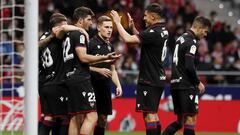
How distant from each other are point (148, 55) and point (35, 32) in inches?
134

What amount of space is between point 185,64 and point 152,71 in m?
0.64

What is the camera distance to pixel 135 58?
1856 centimetres

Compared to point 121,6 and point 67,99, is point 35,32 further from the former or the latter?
point 121,6

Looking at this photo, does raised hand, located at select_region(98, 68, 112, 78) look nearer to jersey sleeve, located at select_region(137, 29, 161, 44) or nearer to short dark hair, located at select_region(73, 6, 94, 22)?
jersey sleeve, located at select_region(137, 29, 161, 44)

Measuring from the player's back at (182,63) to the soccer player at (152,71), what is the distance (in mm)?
489

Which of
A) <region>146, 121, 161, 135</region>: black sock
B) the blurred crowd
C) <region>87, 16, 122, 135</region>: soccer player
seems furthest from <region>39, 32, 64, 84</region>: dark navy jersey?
the blurred crowd

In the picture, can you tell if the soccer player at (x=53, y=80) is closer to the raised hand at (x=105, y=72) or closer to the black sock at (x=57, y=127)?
the black sock at (x=57, y=127)

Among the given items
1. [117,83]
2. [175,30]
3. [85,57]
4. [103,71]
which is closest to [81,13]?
[85,57]

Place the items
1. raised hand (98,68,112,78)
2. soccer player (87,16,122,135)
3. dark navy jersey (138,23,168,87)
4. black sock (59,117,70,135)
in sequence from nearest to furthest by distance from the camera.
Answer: black sock (59,117,70,135) → dark navy jersey (138,23,168,87) → raised hand (98,68,112,78) → soccer player (87,16,122,135)

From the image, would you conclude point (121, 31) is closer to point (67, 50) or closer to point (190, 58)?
point (67, 50)

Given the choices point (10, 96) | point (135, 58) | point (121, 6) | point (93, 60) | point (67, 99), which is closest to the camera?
point (93, 60)

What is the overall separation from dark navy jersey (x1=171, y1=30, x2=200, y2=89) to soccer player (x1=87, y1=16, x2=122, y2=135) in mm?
905

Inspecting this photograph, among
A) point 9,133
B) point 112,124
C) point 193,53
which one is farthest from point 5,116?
point 193,53

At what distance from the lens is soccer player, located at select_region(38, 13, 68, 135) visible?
10195mm
